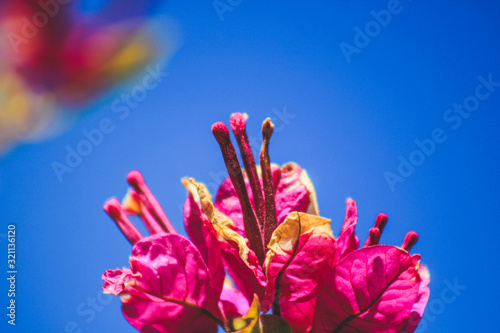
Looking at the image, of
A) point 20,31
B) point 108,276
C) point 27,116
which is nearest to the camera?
point 108,276

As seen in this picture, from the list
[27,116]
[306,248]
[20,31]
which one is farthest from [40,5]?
[306,248]

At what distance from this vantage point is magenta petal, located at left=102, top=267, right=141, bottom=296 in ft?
1.86

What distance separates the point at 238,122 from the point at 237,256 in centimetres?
21

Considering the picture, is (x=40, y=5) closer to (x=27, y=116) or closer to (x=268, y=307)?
(x=27, y=116)

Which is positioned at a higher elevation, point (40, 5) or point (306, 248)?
point (40, 5)

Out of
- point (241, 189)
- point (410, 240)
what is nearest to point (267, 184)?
point (241, 189)

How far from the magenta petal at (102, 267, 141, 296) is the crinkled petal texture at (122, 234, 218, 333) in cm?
1

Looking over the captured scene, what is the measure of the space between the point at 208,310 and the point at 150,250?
0.13 metres

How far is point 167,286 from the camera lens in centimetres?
60

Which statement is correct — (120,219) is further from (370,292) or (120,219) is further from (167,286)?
(370,292)

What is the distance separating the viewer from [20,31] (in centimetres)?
130

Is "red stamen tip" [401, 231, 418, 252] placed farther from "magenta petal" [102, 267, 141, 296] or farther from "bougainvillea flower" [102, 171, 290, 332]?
"magenta petal" [102, 267, 141, 296]

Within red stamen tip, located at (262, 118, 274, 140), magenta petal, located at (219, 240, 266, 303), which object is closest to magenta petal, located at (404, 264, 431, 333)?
magenta petal, located at (219, 240, 266, 303)

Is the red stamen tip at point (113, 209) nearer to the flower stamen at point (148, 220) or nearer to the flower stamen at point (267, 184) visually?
the flower stamen at point (148, 220)
